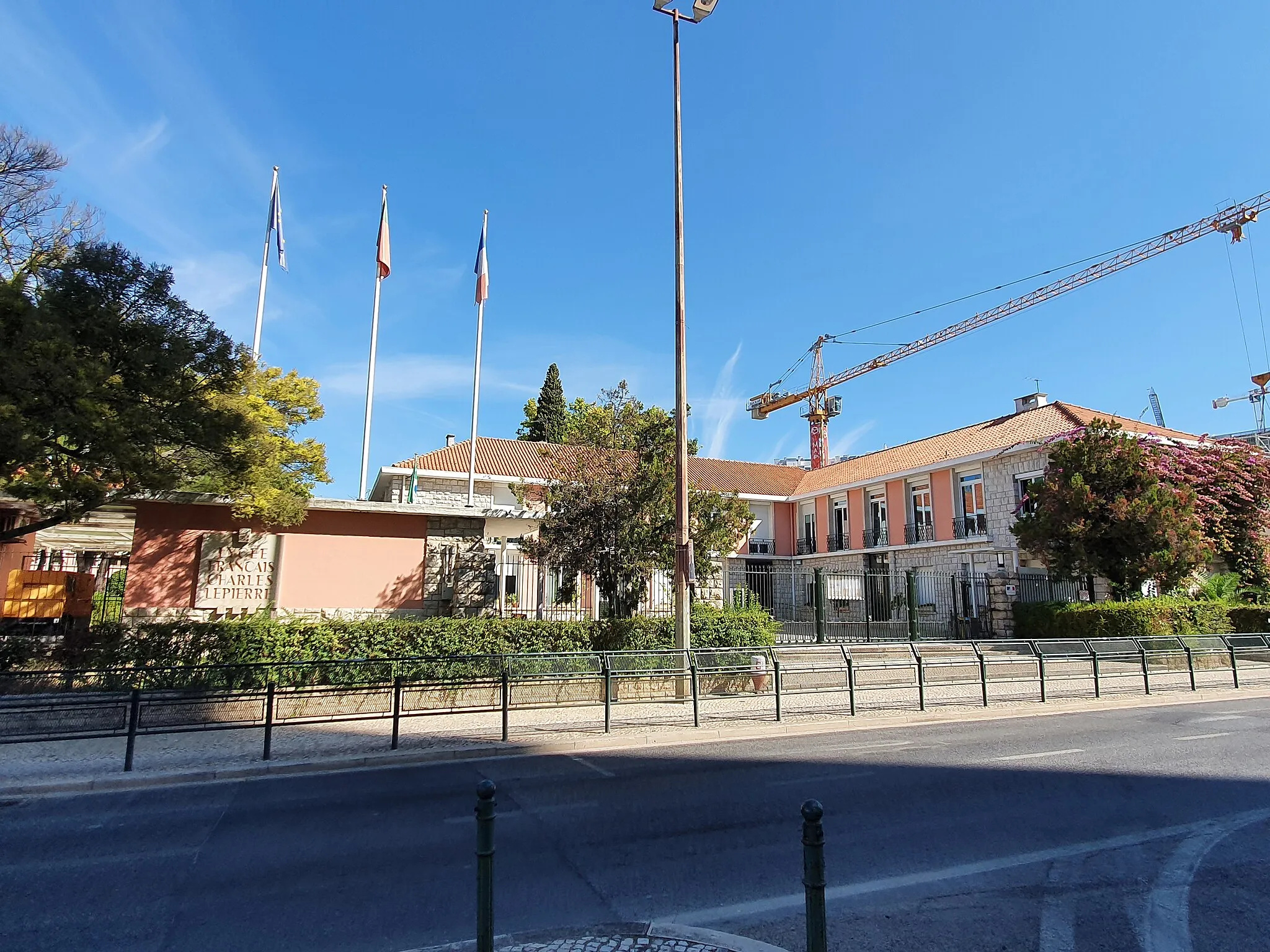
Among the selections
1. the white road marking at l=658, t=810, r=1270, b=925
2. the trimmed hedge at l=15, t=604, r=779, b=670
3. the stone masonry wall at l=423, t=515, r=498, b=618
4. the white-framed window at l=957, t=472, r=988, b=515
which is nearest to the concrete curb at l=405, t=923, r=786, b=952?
the white road marking at l=658, t=810, r=1270, b=925

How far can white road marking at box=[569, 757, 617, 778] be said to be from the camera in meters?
8.86

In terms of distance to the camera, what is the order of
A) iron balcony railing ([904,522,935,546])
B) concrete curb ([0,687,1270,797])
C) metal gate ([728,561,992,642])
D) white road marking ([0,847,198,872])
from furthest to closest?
iron balcony railing ([904,522,935,546]) < metal gate ([728,561,992,642]) < concrete curb ([0,687,1270,797]) < white road marking ([0,847,198,872])

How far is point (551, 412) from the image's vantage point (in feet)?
158

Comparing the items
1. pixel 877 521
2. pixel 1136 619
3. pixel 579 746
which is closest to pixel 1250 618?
pixel 1136 619

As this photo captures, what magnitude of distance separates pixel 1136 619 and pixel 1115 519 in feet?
9.53

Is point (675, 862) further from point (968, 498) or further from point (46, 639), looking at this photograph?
point (968, 498)

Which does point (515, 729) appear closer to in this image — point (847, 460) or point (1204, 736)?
point (1204, 736)

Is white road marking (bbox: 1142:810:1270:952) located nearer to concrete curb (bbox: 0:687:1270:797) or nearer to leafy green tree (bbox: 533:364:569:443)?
concrete curb (bbox: 0:687:1270:797)

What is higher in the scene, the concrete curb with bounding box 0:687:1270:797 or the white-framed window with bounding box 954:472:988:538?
the white-framed window with bounding box 954:472:988:538

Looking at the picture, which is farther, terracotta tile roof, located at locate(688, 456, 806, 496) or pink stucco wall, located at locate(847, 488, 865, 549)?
terracotta tile roof, located at locate(688, 456, 806, 496)

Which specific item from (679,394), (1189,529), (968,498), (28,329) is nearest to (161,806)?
(28,329)

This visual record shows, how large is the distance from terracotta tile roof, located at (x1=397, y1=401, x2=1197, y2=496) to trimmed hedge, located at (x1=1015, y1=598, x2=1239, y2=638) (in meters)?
7.32

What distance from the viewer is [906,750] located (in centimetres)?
1020

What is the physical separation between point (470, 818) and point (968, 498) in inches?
1173
